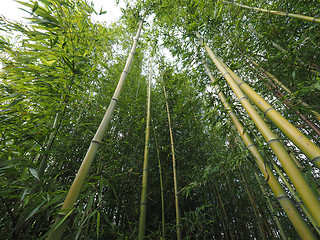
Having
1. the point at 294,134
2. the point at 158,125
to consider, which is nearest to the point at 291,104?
the point at 294,134

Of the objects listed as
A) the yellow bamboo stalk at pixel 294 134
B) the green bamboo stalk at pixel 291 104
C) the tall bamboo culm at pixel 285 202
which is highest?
the green bamboo stalk at pixel 291 104

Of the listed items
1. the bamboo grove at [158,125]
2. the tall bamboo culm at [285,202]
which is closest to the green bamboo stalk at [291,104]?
the bamboo grove at [158,125]

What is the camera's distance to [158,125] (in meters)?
2.73

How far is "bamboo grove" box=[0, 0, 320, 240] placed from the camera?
93 centimetres

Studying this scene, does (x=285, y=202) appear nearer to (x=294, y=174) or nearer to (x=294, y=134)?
(x=294, y=174)

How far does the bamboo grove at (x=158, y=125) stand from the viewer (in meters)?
0.93

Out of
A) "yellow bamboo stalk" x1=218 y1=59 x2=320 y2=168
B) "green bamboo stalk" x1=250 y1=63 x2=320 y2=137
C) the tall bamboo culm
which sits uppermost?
"green bamboo stalk" x1=250 y1=63 x2=320 y2=137

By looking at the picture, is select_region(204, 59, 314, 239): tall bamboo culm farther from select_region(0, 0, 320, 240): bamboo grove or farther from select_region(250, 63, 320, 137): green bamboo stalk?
select_region(250, 63, 320, 137): green bamboo stalk

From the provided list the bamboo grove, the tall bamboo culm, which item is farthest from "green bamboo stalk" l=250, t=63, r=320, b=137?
the tall bamboo culm

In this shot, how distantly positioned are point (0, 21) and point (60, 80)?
660 millimetres

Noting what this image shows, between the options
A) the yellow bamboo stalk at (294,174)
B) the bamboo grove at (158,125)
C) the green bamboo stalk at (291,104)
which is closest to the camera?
the yellow bamboo stalk at (294,174)

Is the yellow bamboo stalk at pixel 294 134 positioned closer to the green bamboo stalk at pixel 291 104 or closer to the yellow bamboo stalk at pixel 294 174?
the yellow bamboo stalk at pixel 294 174

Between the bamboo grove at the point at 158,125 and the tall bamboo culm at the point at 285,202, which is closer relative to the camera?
the tall bamboo culm at the point at 285,202

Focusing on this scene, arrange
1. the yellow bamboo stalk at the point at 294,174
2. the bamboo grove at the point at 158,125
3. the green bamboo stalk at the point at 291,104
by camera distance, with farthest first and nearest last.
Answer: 1. the green bamboo stalk at the point at 291,104
2. the bamboo grove at the point at 158,125
3. the yellow bamboo stalk at the point at 294,174
